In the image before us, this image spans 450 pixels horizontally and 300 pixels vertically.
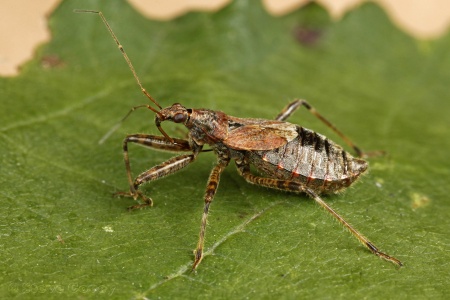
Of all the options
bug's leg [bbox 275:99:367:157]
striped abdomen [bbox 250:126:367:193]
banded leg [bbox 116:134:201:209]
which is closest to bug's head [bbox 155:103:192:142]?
banded leg [bbox 116:134:201:209]

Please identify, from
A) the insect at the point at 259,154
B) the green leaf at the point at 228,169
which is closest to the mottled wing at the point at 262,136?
the insect at the point at 259,154

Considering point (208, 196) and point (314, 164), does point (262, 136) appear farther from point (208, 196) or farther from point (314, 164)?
point (208, 196)

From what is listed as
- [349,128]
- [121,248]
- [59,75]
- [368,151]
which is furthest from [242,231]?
[59,75]

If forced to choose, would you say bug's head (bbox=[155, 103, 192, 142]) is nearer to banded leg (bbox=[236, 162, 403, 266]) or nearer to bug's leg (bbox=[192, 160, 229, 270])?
bug's leg (bbox=[192, 160, 229, 270])

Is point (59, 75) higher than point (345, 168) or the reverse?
higher

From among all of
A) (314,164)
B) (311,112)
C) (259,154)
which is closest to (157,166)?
(259,154)

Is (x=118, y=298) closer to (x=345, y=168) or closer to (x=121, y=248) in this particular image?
(x=121, y=248)
